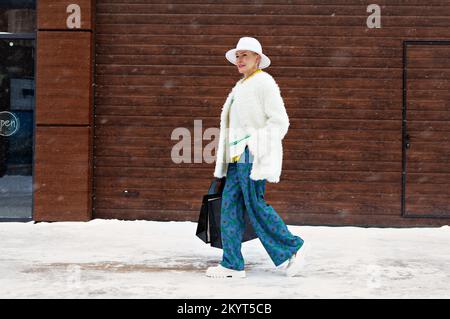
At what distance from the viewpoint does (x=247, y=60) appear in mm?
6449

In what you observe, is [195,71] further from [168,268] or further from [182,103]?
[168,268]

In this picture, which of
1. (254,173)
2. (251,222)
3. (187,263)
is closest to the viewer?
(254,173)

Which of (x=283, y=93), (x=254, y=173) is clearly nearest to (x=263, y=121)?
(x=254, y=173)

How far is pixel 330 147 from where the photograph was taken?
10102 mm

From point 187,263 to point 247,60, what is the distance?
2024mm

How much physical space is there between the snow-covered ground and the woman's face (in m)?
1.79

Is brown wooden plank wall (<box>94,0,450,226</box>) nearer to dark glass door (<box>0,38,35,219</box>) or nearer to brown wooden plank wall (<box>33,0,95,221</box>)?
brown wooden plank wall (<box>33,0,95,221</box>)

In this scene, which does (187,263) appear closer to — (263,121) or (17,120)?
(263,121)

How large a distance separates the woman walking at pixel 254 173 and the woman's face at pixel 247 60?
0.05m

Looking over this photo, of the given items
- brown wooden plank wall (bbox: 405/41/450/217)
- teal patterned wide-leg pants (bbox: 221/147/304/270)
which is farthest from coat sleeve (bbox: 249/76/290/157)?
brown wooden plank wall (bbox: 405/41/450/217)

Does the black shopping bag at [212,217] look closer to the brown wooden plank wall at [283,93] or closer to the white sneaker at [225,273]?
the white sneaker at [225,273]

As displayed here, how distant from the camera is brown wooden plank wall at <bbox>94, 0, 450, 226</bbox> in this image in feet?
33.0

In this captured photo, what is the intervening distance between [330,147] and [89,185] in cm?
330

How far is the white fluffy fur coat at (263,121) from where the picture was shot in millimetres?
6270
